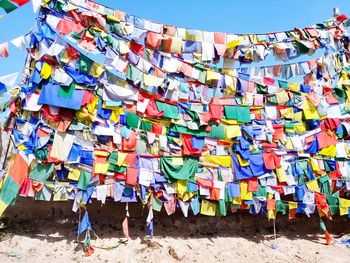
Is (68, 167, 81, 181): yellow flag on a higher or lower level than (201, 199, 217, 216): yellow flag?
higher

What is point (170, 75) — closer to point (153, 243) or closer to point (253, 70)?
point (253, 70)

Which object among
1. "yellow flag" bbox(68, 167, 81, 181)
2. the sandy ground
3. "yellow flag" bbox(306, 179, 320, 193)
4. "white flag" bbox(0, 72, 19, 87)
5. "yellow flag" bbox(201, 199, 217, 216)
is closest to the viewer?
"white flag" bbox(0, 72, 19, 87)

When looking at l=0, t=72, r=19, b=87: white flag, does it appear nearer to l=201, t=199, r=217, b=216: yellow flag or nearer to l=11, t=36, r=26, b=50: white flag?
l=11, t=36, r=26, b=50: white flag

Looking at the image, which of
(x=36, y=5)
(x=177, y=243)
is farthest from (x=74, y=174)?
(x=36, y=5)

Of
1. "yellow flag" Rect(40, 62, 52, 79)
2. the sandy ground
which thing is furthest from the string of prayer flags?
the sandy ground

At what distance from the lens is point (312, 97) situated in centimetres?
979

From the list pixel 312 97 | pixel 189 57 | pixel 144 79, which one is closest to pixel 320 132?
pixel 312 97

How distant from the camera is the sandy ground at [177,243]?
8.27 m

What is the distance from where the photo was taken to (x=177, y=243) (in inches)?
356

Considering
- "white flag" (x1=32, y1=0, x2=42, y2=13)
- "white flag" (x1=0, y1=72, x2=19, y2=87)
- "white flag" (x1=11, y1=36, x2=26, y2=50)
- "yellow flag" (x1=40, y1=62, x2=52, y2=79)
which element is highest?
"white flag" (x1=32, y1=0, x2=42, y2=13)

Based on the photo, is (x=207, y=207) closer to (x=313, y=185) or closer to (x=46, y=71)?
(x=313, y=185)

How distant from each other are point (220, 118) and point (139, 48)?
2557 millimetres

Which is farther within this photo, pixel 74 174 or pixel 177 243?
pixel 177 243

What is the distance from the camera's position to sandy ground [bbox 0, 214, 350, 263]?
8.27 metres
